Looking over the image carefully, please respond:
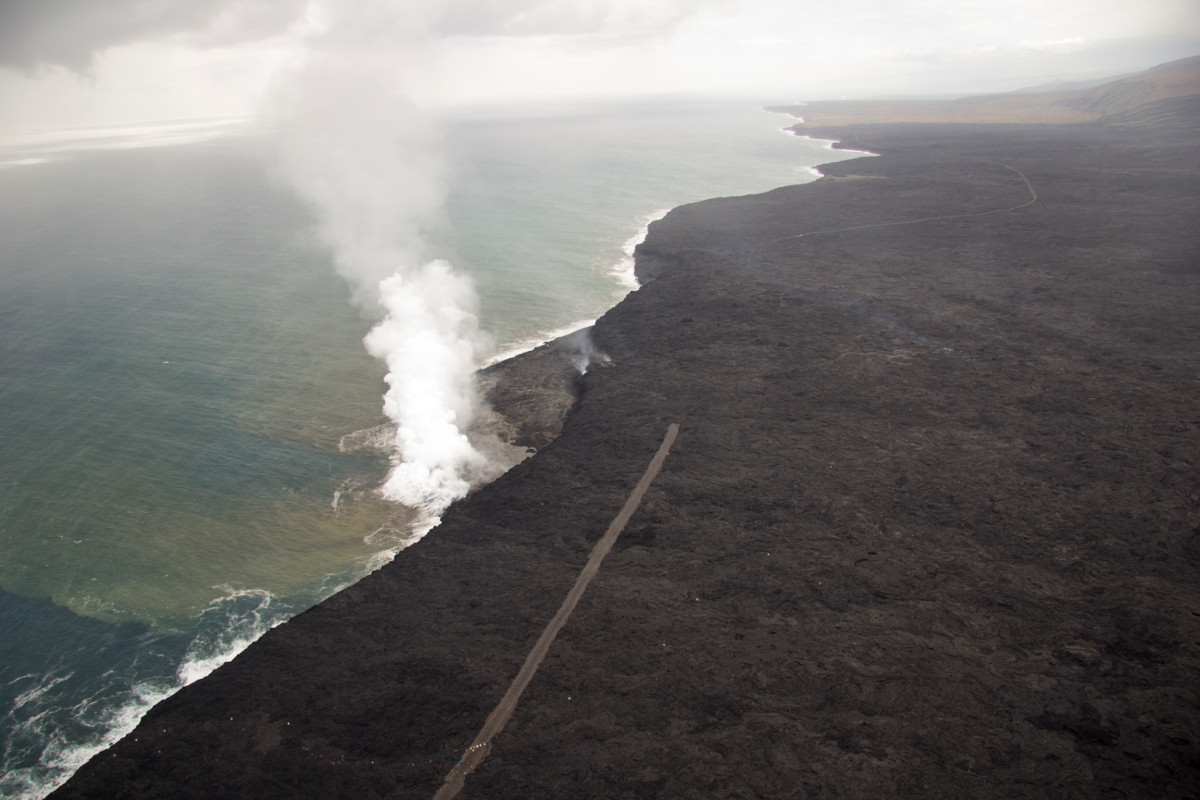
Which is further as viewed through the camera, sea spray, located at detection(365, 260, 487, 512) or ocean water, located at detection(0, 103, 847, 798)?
sea spray, located at detection(365, 260, 487, 512)

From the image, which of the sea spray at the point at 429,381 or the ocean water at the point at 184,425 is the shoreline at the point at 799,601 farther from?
the ocean water at the point at 184,425

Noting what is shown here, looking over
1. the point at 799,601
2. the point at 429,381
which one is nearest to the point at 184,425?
the point at 429,381

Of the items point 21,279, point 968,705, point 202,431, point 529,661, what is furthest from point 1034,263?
point 21,279

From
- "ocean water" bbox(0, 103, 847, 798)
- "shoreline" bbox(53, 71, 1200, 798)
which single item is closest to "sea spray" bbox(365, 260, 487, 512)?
"ocean water" bbox(0, 103, 847, 798)

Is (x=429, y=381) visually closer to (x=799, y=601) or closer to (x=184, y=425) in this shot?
(x=184, y=425)

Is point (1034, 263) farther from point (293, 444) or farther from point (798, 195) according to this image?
point (293, 444)

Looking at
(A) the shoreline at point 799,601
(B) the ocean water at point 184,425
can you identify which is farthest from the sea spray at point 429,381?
(A) the shoreline at point 799,601

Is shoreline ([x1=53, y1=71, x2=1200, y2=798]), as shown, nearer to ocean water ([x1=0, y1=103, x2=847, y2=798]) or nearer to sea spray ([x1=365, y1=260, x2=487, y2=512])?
sea spray ([x1=365, y1=260, x2=487, y2=512])
